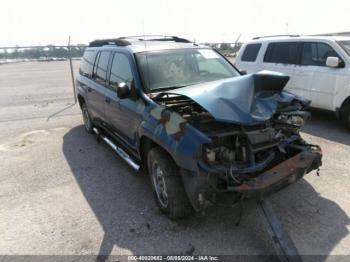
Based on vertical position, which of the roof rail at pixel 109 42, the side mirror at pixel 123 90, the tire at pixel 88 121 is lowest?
→ the tire at pixel 88 121

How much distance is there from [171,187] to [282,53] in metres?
5.64

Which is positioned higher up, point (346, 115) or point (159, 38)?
point (159, 38)

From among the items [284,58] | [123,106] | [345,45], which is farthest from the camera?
[284,58]

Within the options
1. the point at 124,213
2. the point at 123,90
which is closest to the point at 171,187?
the point at 124,213

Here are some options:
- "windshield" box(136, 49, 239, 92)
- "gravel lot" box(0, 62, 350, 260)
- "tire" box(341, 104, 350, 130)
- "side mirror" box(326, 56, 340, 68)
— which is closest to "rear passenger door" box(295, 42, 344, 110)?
"side mirror" box(326, 56, 340, 68)

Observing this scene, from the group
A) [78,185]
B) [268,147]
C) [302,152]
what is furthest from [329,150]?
[78,185]

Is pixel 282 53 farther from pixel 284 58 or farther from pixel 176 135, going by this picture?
pixel 176 135

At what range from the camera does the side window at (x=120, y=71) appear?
4.56m

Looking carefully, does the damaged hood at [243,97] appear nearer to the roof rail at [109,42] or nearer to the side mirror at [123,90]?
the side mirror at [123,90]

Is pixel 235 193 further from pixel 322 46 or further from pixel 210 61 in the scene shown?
pixel 322 46

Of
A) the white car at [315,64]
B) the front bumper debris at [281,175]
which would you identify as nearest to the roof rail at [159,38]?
the front bumper debris at [281,175]

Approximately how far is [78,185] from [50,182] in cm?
51

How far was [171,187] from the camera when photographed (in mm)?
3463

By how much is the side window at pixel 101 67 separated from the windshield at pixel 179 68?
1.14 m
